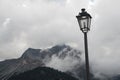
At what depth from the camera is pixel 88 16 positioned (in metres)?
30.4

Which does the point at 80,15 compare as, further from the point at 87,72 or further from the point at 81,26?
the point at 87,72

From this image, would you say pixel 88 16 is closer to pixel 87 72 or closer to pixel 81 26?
pixel 81 26

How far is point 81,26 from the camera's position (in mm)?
30328

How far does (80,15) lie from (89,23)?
3.31 ft

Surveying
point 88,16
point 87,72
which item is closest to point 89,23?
point 88,16

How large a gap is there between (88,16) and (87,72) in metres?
4.66

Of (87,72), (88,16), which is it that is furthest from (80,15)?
(87,72)

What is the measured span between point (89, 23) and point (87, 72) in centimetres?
409

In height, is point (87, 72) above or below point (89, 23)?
below

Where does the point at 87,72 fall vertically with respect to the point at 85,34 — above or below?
below

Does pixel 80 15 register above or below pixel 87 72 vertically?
above

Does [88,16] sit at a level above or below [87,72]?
above

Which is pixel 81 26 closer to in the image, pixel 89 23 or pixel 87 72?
pixel 89 23

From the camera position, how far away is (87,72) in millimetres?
29516
